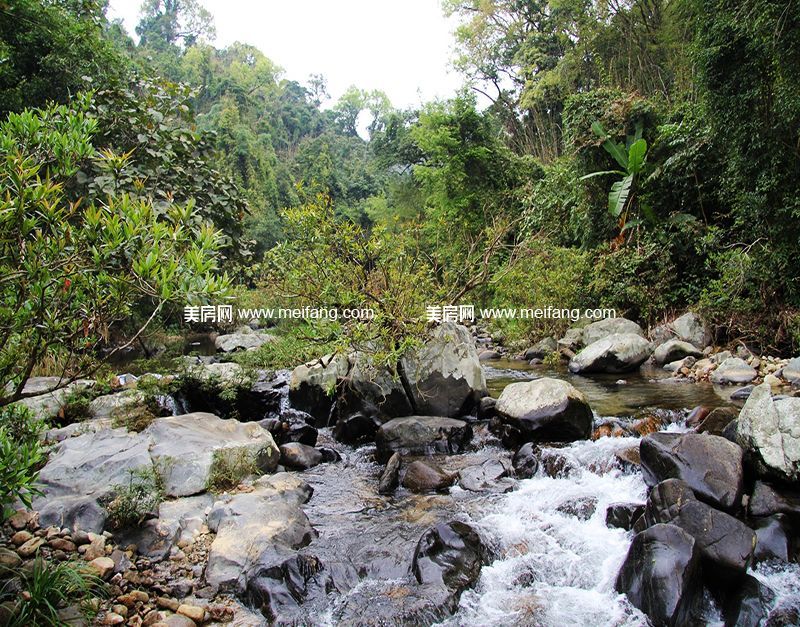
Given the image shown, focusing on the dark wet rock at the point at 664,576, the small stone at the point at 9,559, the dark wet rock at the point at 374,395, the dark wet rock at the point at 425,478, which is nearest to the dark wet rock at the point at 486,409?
the dark wet rock at the point at 374,395

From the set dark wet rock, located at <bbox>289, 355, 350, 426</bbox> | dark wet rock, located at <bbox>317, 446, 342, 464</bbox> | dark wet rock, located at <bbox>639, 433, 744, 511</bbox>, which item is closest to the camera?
dark wet rock, located at <bbox>639, 433, 744, 511</bbox>

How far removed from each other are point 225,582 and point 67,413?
3.85 metres

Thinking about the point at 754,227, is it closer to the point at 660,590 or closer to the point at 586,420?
the point at 586,420

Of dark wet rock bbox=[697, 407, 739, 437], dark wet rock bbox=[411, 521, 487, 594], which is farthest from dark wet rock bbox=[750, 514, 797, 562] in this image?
dark wet rock bbox=[411, 521, 487, 594]

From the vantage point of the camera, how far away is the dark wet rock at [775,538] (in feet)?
12.3

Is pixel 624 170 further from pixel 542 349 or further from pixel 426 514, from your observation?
pixel 426 514

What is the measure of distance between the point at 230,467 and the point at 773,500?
4.96 m

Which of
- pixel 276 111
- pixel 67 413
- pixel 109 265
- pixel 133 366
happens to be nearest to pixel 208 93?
pixel 276 111

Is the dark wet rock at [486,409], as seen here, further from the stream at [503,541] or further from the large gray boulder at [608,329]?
the large gray boulder at [608,329]

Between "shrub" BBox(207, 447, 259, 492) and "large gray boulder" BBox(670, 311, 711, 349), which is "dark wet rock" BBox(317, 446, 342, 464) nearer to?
"shrub" BBox(207, 447, 259, 492)

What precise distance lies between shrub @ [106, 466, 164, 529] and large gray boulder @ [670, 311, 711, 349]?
420 inches

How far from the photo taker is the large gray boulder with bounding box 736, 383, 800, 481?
4.27 m

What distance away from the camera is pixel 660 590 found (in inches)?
132

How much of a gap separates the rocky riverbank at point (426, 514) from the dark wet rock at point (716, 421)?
25mm
